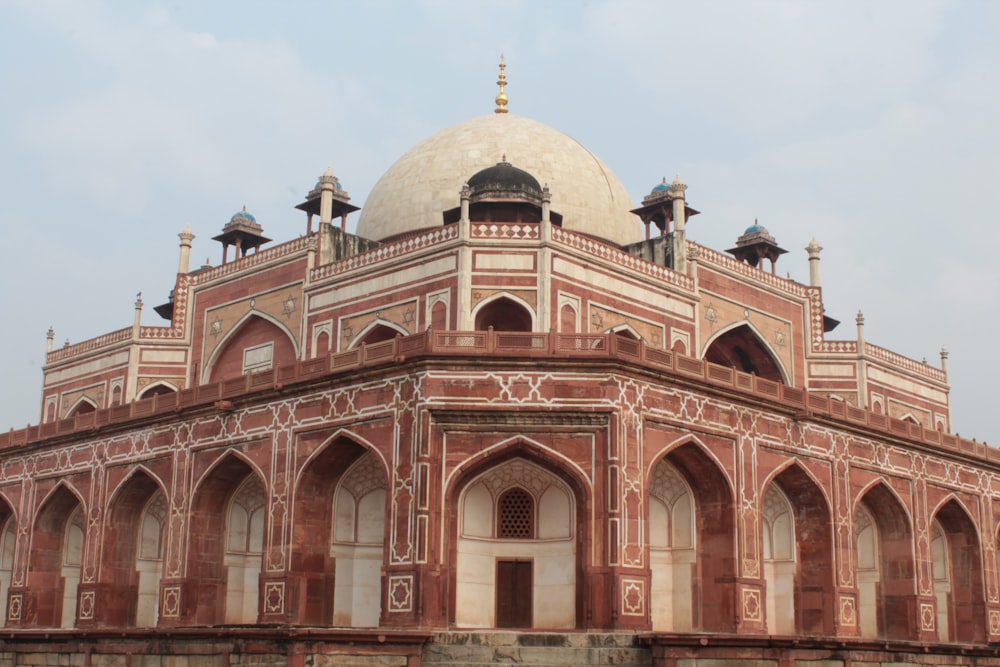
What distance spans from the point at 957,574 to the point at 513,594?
1304 centimetres

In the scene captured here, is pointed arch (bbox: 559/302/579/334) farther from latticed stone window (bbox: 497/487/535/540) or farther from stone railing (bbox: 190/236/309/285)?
stone railing (bbox: 190/236/309/285)

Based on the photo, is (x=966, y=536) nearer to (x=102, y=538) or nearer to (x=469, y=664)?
(x=469, y=664)

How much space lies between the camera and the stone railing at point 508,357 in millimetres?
22344

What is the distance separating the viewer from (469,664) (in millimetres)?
19969

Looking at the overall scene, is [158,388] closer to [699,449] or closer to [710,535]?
[699,449]

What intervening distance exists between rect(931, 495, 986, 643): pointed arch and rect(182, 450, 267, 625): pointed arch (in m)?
15.7

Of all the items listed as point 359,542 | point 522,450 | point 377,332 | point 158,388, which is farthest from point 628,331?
point 158,388

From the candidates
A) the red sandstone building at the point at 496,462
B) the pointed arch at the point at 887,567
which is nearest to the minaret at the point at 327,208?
the red sandstone building at the point at 496,462

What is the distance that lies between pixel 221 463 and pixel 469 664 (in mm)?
8125

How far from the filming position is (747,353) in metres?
31.5

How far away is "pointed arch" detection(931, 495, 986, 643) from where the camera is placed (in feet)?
98.0

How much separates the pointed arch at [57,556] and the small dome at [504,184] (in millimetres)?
11770

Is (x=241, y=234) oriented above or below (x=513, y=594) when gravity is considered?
above

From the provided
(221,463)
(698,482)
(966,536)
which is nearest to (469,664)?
(698,482)
